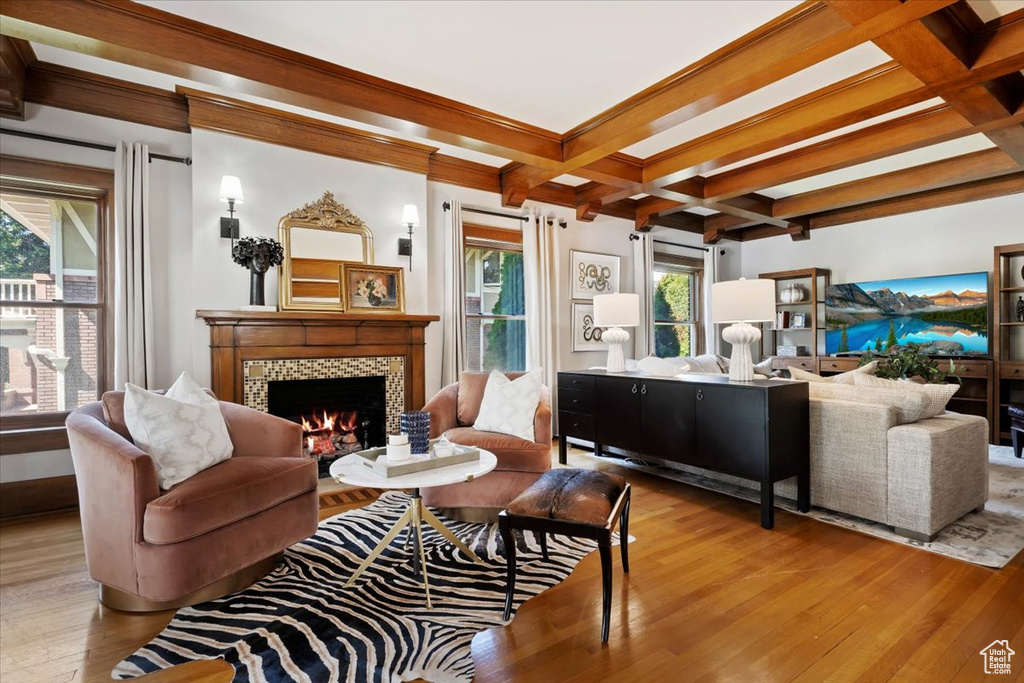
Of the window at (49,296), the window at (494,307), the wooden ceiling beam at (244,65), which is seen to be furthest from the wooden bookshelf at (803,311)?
the window at (49,296)

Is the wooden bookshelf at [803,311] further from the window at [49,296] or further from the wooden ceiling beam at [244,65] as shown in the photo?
the window at [49,296]

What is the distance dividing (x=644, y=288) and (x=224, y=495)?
5.32 m

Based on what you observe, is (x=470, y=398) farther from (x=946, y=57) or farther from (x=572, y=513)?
(x=946, y=57)

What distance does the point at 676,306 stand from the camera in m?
7.32

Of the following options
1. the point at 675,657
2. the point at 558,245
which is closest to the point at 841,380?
the point at 675,657

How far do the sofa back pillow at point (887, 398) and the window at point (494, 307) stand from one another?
300 centimetres

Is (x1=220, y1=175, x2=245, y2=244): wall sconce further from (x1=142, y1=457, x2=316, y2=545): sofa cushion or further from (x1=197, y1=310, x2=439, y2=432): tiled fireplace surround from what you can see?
(x1=142, y1=457, x2=316, y2=545): sofa cushion

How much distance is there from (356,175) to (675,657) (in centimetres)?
395

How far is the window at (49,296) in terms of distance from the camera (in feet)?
10.7

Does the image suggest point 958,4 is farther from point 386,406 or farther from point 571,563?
point 386,406

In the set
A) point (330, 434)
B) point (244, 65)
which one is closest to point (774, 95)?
point (244, 65)

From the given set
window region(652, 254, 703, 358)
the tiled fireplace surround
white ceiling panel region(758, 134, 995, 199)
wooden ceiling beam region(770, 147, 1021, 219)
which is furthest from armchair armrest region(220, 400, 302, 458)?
wooden ceiling beam region(770, 147, 1021, 219)

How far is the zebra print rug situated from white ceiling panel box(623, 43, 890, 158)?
10.3 feet

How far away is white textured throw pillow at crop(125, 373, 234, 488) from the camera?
2242mm
